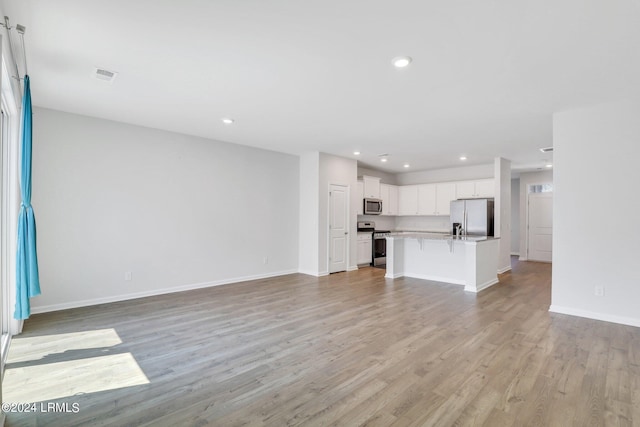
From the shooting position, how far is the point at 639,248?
3.63 metres

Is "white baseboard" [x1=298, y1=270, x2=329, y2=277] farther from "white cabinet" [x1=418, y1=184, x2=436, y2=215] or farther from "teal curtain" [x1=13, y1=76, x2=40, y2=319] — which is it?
"teal curtain" [x1=13, y1=76, x2=40, y2=319]

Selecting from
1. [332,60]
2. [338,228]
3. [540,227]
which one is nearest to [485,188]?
[540,227]

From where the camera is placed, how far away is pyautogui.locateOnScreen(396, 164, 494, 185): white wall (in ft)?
26.8

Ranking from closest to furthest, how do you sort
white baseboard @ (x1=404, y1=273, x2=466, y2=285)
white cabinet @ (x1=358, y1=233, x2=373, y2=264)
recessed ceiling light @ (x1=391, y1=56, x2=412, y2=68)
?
recessed ceiling light @ (x1=391, y1=56, x2=412, y2=68), white baseboard @ (x1=404, y1=273, x2=466, y2=285), white cabinet @ (x1=358, y1=233, x2=373, y2=264)

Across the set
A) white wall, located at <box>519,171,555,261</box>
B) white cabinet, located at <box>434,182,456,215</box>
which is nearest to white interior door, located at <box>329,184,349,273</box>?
white cabinet, located at <box>434,182,456,215</box>

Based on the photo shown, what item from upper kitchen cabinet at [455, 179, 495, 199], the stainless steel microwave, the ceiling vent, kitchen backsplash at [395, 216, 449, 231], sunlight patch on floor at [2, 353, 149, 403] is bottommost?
sunlight patch on floor at [2, 353, 149, 403]

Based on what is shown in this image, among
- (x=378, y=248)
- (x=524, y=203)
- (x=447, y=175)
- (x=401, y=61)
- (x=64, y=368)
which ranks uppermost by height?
(x=401, y=61)

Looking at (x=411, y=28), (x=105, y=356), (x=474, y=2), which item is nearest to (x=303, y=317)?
(x=105, y=356)

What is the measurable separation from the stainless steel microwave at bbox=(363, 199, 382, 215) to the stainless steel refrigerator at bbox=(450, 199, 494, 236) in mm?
1890

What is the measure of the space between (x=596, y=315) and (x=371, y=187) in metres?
5.26

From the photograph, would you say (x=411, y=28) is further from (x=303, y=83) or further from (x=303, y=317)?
(x=303, y=317)

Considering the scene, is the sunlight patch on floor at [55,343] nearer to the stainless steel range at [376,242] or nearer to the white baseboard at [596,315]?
the white baseboard at [596,315]

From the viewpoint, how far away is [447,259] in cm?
612

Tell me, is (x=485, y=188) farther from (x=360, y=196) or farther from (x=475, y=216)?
(x=360, y=196)
